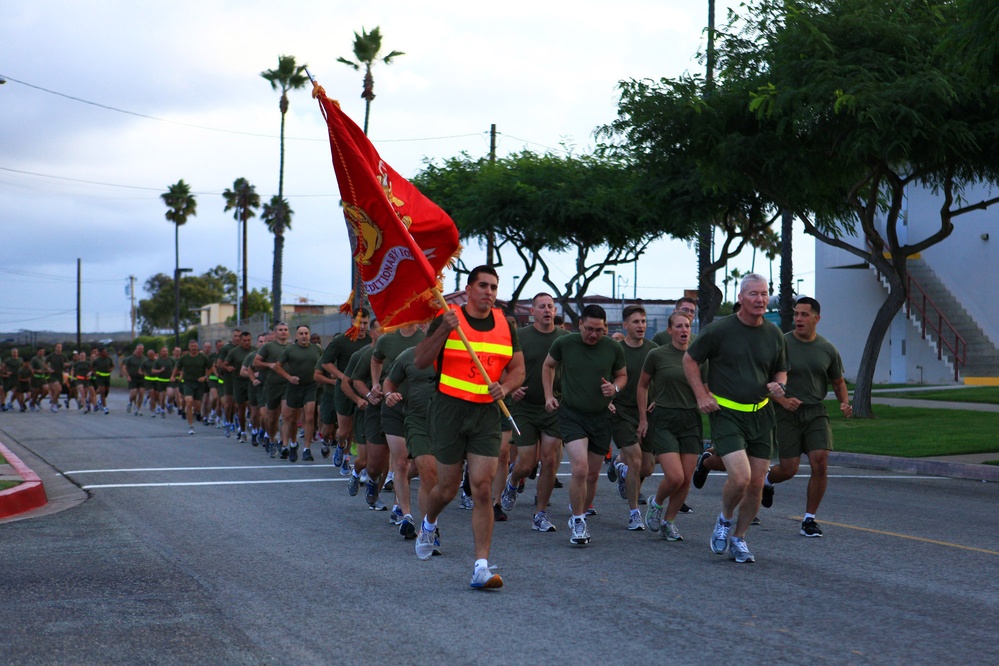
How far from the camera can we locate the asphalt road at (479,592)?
19.0 ft

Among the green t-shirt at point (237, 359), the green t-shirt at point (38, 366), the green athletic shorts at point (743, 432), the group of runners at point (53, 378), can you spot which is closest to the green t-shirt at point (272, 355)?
the green t-shirt at point (237, 359)

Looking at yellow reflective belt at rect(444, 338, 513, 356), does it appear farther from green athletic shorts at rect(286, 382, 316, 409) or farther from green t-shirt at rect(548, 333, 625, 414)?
green athletic shorts at rect(286, 382, 316, 409)

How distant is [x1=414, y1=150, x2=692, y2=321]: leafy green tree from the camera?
1442 inches

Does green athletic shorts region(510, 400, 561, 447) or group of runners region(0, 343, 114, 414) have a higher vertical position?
green athletic shorts region(510, 400, 561, 447)

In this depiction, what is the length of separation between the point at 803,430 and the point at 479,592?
3960mm

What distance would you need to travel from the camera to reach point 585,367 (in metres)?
9.79

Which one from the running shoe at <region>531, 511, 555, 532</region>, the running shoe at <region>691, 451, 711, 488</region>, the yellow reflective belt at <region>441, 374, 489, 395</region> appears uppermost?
the yellow reflective belt at <region>441, 374, 489, 395</region>

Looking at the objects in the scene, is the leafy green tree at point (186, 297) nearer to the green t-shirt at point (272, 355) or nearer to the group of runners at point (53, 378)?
the group of runners at point (53, 378)

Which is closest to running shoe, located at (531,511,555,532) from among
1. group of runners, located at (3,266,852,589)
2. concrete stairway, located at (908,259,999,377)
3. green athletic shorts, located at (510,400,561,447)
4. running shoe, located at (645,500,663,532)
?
group of runners, located at (3,266,852,589)

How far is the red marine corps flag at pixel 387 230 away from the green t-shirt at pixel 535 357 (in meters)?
1.86

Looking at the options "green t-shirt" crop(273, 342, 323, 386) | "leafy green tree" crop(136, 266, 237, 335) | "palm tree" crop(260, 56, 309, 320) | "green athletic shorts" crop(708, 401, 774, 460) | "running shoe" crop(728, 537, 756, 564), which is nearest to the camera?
"running shoe" crop(728, 537, 756, 564)

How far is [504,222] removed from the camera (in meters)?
37.5

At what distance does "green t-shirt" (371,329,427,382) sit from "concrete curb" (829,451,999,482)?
26.7 feet

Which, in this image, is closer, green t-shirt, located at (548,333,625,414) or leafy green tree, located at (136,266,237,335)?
green t-shirt, located at (548,333,625,414)
